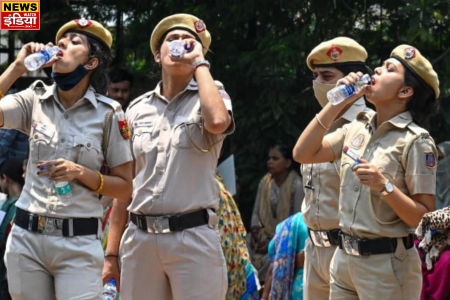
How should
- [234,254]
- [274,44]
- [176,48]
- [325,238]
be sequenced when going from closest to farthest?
[176,48]
[325,238]
[234,254]
[274,44]

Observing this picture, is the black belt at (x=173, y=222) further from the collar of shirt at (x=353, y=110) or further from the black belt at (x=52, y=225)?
the collar of shirt at (x=353, y=110)

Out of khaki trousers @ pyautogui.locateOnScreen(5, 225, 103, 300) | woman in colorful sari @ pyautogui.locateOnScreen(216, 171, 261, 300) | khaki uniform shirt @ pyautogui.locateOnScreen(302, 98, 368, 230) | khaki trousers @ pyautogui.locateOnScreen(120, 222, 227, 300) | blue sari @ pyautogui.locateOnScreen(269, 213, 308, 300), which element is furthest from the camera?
blue sari @ pyautogui.locateOnScreen(269, 213, 308, 300)

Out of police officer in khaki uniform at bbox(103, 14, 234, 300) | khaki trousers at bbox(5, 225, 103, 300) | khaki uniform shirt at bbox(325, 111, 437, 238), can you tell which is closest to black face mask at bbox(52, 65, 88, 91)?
police officer in khaki uniform at bbox(103, 14, 234, 300)

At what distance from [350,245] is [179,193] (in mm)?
996

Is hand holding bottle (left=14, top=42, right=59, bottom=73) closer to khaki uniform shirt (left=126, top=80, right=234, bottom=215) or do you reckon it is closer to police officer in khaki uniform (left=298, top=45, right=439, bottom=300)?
khaki uniform shirt (left=126, top=80, right=234, bottom=215)

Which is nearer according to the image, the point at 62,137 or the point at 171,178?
the point at 171,178

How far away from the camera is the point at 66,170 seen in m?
5.31

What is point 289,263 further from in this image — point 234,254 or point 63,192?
point 63,192

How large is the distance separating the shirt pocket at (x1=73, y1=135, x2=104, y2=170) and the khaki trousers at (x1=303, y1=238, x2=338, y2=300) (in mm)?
1551

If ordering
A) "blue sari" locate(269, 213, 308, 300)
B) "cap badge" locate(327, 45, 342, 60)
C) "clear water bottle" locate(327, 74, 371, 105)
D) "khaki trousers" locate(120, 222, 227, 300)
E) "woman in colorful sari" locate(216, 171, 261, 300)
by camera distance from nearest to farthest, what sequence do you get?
"khaki trousers" locate(120, 222, 227, 300), "clear water bottle" locate(327, 74, 371, 105), "cap badge" locate(327, 45, 342, 60), "woman in colorful sari" locate(216, 171, 261, 300), "blue sari" locate(269, 213, 308, 300)

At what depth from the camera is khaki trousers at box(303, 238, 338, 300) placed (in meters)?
6.22

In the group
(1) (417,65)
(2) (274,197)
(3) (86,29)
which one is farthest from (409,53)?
(2) (274,197)

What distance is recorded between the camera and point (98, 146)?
18.3 feet

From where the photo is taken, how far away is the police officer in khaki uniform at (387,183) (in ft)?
17.8
